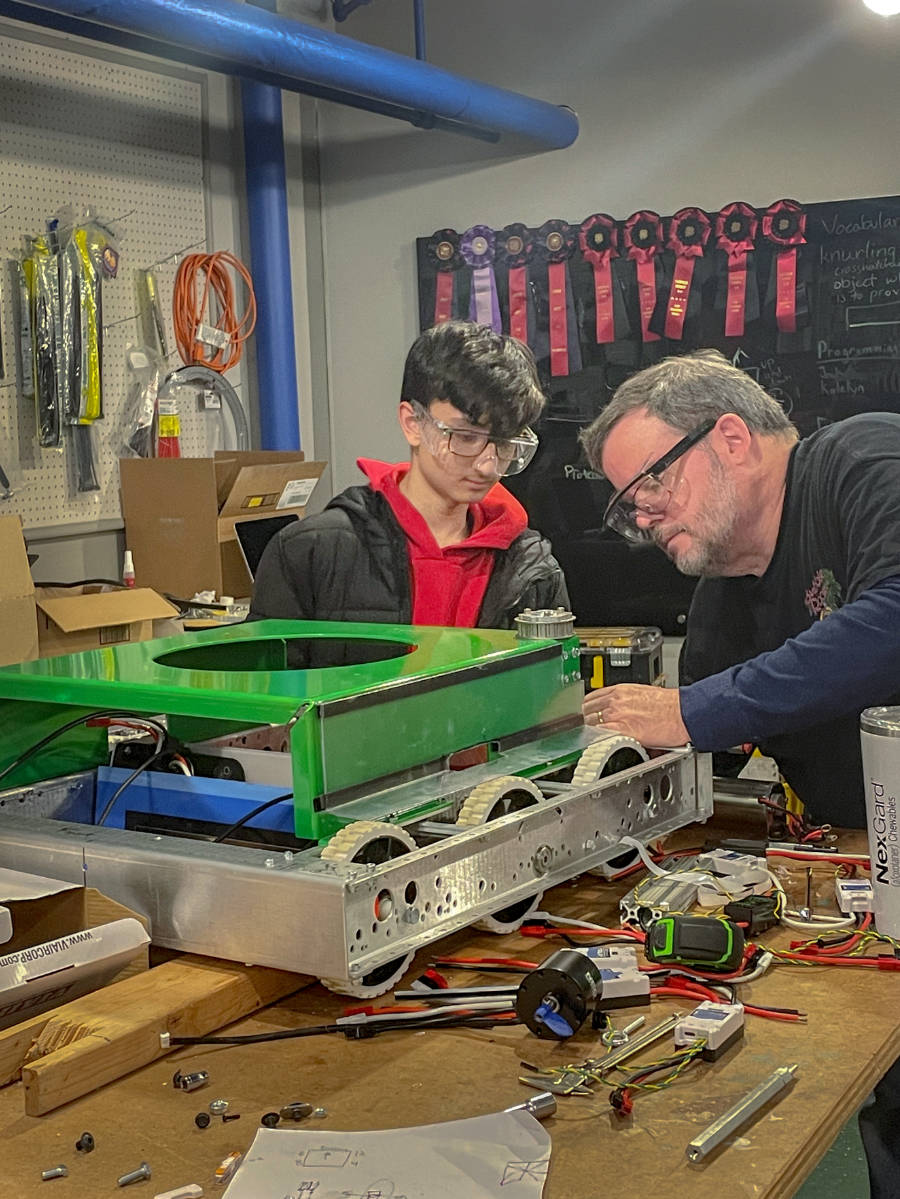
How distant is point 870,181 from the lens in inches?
167

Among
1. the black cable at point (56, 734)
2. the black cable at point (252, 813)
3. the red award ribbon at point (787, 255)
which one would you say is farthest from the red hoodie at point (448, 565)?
the red award ribbon at point (787, 255)

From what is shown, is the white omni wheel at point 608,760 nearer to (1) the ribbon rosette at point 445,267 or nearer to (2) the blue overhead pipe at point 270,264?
(2) the blue overhead pipe at point 270,264

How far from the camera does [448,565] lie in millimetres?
2430

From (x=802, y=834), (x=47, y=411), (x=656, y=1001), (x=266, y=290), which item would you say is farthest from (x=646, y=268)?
(x=656, y=1001)

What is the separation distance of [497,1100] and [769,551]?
4.06 feet

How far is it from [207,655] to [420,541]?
88cm

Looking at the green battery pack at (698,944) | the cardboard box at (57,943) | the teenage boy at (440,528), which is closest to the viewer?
the cardboard box at (57,943)

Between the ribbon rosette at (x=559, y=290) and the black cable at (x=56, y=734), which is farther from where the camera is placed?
the ribbon rosette at (x=559, y=290)

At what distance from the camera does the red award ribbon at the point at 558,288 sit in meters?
4.64

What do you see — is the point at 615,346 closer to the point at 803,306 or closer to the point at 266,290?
the point at 803,306

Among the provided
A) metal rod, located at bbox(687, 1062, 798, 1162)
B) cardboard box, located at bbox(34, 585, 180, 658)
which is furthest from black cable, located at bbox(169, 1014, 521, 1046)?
cardboard box, located at bbox(34, 585, 180, 658)

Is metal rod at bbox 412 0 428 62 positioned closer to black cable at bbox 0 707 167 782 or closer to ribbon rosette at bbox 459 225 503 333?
ribbon rosette at bbox 459 225 503 333

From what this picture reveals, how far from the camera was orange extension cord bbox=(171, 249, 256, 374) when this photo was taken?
170 inches

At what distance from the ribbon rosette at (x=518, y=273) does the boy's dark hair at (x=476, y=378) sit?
2.25 m
